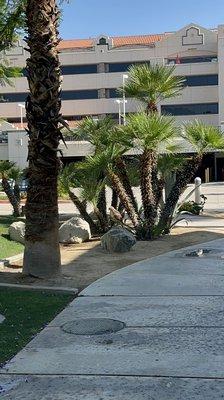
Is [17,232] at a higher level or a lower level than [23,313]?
lower

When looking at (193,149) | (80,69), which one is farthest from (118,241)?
(80,69)

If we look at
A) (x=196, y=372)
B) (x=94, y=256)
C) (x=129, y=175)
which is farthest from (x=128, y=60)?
(x=196, y=372)

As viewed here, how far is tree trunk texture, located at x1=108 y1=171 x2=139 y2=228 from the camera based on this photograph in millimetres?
13555

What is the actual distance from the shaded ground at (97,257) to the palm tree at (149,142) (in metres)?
0.74

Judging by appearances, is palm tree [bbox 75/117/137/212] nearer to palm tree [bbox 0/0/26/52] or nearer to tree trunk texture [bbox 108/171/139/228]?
tree trunk texture [bbox 108/171/139/228]

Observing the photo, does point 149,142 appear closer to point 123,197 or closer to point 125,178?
point 123,197

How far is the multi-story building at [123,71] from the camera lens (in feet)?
199

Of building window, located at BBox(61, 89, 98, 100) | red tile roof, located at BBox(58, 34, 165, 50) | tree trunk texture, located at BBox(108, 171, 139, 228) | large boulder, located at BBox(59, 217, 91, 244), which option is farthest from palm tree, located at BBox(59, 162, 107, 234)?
red tile roof, located at BBox(58, 34, 165, 50)

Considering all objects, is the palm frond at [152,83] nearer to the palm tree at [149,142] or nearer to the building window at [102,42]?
the palm tree at [149,142]

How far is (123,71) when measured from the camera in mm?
64562

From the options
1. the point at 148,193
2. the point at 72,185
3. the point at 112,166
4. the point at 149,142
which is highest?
the point at 149,142

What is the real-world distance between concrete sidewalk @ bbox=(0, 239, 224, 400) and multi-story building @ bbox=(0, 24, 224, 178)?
5377 cm

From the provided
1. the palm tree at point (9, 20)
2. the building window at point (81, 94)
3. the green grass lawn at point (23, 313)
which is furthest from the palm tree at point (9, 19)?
the building window at point (81, 94)

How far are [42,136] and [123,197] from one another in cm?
528
